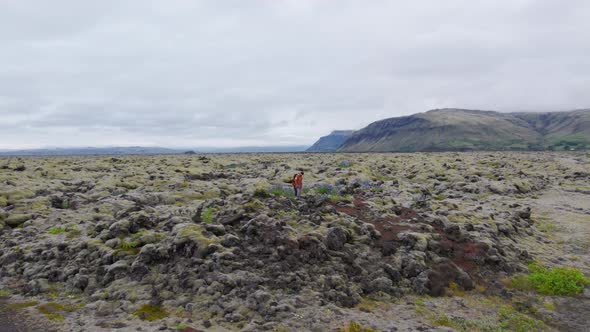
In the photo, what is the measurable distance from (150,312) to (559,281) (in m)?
16.9

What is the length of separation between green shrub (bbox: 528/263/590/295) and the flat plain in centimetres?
6

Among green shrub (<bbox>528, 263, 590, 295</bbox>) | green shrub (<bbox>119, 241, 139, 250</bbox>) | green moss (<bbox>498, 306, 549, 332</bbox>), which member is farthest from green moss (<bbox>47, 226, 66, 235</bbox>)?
green shrub (<bbox>528, 263, 590, 295</bbox>)

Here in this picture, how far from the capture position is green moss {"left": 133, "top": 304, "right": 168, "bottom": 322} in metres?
12.1

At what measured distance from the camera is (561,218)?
1048 inches

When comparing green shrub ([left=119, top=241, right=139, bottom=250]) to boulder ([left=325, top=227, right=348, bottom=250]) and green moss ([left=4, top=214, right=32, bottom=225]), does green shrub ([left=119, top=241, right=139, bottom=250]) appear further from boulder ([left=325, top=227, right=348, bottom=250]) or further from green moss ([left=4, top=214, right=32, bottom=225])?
green moss ([left=4, top=214, right=32, bottom=225])

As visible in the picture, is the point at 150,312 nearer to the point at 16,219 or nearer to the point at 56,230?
the point at 56,230

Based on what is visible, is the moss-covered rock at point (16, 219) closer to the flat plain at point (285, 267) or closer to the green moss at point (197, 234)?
the flat plain at point (285, 267)

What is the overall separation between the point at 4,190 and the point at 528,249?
35.7 metres

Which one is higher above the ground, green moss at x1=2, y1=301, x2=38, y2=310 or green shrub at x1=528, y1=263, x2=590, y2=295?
green moss at x1=2, y1=301, x2=38, y2=310

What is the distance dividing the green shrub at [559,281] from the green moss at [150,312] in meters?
15.4

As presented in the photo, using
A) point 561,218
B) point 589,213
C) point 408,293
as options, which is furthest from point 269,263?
point 589,213

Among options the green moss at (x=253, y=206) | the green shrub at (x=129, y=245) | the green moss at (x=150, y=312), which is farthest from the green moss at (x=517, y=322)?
the green shrub at (x=129, y=245)

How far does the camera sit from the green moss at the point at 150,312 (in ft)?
39.6

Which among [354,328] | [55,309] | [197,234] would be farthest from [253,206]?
[55,309]
